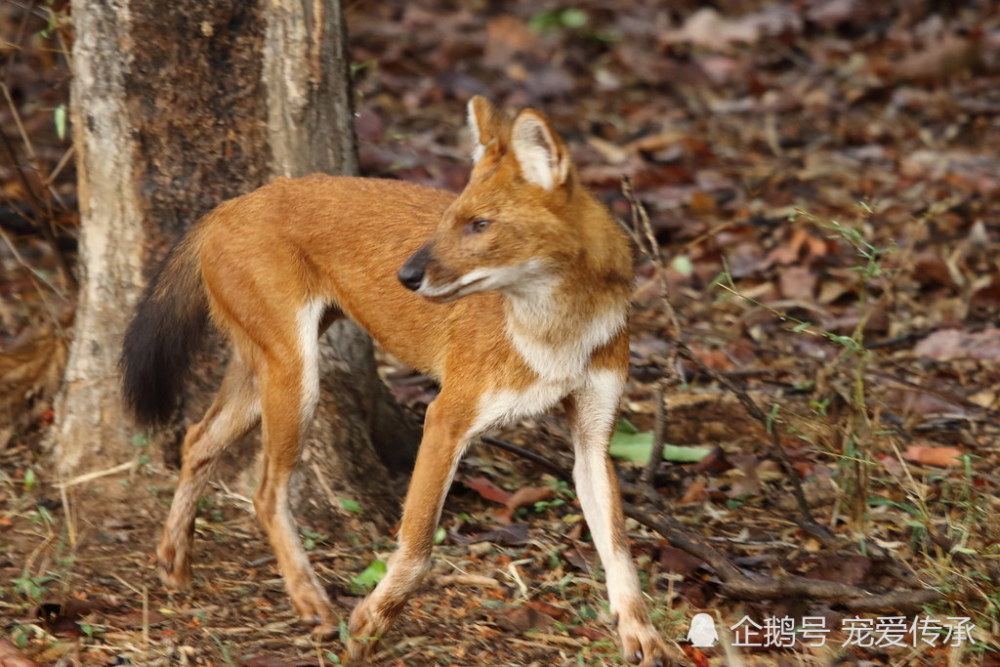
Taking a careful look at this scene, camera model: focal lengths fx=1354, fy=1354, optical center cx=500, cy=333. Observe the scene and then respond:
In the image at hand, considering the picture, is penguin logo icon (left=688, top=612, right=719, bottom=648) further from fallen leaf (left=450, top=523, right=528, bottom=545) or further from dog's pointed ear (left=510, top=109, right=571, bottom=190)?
dog's pointed ear (left=510, top=109, right=571, bottom=190)

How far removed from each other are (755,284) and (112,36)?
12.9 ft

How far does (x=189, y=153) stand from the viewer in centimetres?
494

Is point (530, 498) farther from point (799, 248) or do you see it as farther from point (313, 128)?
point (799, 248)

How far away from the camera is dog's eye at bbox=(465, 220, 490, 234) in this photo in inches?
160

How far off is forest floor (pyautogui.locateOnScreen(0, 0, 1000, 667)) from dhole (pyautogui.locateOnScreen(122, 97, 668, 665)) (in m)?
0.31

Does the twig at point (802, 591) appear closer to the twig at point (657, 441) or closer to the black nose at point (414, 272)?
the twig at point (657, 441)

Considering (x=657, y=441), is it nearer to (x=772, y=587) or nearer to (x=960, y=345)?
(x=772, y=587)

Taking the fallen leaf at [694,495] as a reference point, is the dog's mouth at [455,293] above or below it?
above

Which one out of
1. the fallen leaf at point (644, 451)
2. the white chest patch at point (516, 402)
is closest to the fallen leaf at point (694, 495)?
the fallen leaf at point (644, 451)

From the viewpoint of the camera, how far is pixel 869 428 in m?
4.74

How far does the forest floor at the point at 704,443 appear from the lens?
14.1ft

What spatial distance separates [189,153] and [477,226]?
4.63 feet

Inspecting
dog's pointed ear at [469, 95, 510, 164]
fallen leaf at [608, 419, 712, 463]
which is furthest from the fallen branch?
dog's pointed ear at [469, 95, 510, 164]

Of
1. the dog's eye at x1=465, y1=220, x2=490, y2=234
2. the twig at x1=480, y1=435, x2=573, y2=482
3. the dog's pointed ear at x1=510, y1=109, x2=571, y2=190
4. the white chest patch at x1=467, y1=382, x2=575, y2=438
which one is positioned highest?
the dog's pointed ear at x1=510, y1=109, x2=571, y2=190
